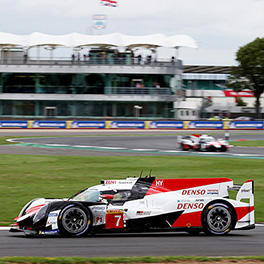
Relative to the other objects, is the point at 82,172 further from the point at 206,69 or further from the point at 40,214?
the point at 206,69

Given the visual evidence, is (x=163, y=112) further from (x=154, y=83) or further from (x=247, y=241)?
(x=247, y=241)

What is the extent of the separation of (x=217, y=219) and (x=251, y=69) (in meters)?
59.1

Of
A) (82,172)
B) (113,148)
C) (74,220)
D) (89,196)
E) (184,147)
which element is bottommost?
(74,220)

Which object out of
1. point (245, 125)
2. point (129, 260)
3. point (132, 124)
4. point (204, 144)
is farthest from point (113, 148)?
point (245, 125)

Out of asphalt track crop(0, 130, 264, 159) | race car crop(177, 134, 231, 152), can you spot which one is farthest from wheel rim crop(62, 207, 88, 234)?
race car crop(177, 134, 231, 152)

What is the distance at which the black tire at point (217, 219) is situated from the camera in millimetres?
9398

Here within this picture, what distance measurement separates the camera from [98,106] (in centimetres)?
A: 5778

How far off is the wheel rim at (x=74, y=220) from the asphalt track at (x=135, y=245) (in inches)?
8.4

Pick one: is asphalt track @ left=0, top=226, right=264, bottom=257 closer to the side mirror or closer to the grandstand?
the side mirror

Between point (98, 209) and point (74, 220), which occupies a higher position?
point (98, 209)

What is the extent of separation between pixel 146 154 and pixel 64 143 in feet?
27.2

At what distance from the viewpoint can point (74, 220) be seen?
356 inches

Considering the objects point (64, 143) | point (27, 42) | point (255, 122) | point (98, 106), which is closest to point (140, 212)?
point (64, 143)

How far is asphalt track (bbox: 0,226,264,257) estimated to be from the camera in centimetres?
791
